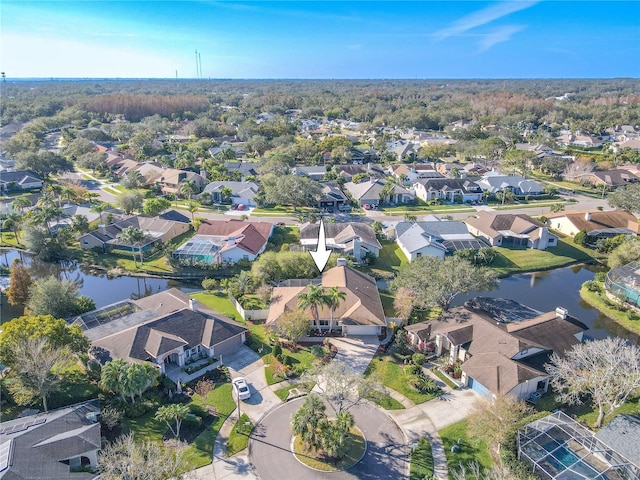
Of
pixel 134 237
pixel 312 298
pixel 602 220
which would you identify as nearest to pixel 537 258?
pixel 602 220

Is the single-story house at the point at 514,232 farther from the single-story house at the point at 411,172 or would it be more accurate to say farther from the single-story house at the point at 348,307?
the single-story house at the point at 411,172

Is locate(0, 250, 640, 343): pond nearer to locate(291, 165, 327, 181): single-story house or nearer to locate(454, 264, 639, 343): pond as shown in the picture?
locate(454, 264, 639, 343): pond

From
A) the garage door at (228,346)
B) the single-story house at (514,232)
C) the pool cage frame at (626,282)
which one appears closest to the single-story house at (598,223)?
the single-story house at (514,232)

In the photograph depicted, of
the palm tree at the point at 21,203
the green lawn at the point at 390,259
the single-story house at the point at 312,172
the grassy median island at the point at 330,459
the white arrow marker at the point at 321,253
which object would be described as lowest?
the grassy median island at the point at 330,459

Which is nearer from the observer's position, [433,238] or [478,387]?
[478,387]

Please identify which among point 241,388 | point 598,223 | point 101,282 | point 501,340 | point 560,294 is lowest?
point 560,294

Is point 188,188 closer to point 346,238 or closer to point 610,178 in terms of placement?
point 346,238

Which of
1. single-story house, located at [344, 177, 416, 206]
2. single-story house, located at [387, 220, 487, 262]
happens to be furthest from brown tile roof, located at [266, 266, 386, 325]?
single-story house, located at [344, 177, 416, 206]
